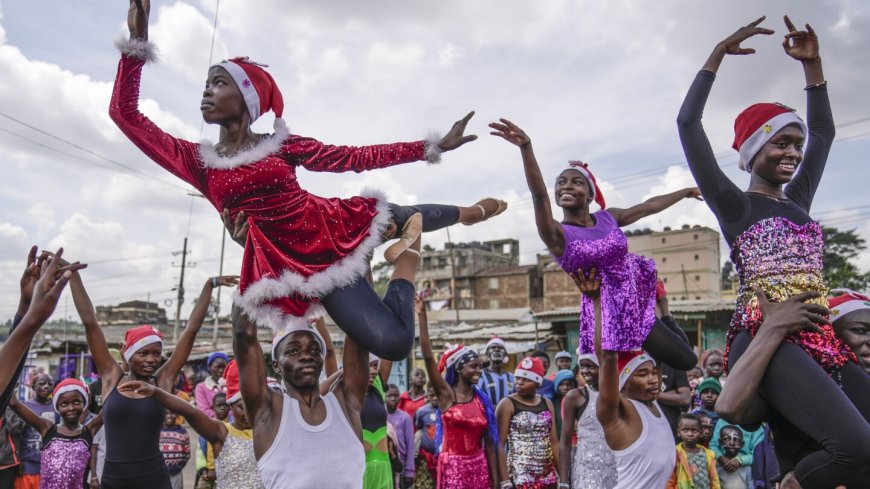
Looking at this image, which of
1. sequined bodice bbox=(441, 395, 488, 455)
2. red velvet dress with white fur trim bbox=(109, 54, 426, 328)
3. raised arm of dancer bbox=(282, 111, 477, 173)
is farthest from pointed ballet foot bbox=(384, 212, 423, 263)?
sequined bodice bbox=(441, 395, 488, 455)

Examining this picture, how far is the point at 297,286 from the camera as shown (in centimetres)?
345

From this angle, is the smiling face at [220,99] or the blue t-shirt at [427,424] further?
the blue t-shirt at [427,424]

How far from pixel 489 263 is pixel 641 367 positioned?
6111 centimetres

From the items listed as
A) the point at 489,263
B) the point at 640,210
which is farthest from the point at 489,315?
the point at 640,210

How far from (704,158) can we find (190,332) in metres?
3.69

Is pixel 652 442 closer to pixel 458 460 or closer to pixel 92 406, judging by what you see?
pixel 458 460

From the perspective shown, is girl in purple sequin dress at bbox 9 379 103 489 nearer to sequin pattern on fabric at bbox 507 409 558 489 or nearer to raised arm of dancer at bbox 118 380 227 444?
raised arm of dancer at bbox 118 380 227 444

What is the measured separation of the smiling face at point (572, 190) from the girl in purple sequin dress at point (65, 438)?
209 inches

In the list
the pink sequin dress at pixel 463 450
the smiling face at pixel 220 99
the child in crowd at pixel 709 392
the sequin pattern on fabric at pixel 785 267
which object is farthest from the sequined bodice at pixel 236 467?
the child in crowd at pixel 709 392

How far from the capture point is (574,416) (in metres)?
7.07

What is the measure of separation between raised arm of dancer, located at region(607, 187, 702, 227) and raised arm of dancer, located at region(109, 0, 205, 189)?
9.81ft

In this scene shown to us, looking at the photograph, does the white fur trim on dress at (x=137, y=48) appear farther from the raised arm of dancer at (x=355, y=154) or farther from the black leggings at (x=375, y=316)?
the black leggings at (x=375, y=316)

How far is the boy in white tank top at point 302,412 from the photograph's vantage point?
11.3ft

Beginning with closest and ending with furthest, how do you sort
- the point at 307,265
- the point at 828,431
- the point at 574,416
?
the point at 828,431
the point at 307,265
the point at 574,416
